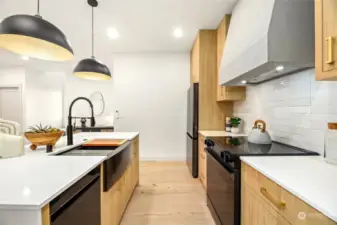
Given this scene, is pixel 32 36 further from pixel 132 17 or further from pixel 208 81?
pixel 208 81

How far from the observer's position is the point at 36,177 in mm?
1021

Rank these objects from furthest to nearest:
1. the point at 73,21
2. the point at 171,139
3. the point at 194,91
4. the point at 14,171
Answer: the point at 171,139, the point at 194,91, the point at 73,21, the point at 14,171

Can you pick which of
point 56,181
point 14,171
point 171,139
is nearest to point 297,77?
point 56,181

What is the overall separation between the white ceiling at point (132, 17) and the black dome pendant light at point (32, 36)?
1.23 metres

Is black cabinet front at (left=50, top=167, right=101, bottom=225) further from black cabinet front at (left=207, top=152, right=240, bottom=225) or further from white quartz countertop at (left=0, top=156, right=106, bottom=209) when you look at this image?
black cabinet front at (left=207, top=152, right=240, bottom=225)

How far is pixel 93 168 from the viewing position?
4.29 ft

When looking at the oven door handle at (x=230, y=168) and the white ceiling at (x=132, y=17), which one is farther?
the white ceiling at (x=132, y=17)

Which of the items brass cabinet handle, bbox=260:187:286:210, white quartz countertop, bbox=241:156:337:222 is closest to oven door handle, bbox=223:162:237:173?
white quartz countertop, bbox=241:156:337:222

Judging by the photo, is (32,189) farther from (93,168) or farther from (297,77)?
(297,77)

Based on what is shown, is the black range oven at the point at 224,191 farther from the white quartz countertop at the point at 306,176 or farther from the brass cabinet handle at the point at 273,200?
the brass cabinet handle at the point at 273,200

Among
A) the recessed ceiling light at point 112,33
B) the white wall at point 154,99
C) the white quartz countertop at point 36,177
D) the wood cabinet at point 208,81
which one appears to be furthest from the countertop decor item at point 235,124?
the recessed ceiling light at point 112,33

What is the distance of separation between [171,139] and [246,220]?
3669mm

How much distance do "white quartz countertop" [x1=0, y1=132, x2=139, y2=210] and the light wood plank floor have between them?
1266 millimetres

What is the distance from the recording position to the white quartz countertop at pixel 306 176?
0.78 metres
